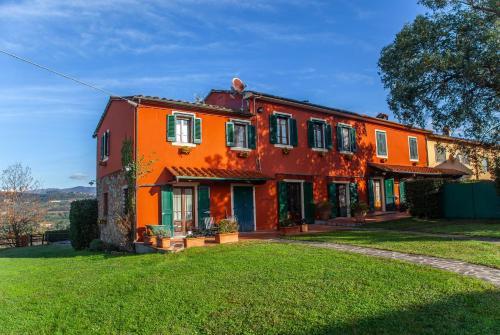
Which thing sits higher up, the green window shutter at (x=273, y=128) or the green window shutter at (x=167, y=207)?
the green window shutter at (x=273, y=128)

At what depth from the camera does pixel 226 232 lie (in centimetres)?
1347

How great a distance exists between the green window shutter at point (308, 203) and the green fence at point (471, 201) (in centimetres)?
651

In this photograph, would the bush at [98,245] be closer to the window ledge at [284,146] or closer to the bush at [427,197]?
the window ledge at [284,146]

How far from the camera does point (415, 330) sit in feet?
17.3

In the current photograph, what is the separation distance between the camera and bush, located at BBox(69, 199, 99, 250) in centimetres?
1938

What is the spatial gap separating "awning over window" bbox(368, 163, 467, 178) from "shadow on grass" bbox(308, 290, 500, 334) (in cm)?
1716

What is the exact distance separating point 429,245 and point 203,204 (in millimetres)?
8617

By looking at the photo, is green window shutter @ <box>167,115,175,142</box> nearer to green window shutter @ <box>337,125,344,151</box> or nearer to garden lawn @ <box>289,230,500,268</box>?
garden lawn @ <box>289,230,500,268</box>

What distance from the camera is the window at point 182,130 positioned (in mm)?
15906

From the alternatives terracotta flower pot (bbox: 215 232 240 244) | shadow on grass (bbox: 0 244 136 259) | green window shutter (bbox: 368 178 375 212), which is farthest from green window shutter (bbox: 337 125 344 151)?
shadow on grass (bbox: 0 244 136 259)

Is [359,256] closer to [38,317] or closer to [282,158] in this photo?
[38,317]

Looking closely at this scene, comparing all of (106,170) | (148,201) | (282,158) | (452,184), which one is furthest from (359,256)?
(106,170)

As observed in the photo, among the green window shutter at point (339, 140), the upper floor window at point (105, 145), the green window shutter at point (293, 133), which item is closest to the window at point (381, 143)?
the green window shutter at point (339, 140)

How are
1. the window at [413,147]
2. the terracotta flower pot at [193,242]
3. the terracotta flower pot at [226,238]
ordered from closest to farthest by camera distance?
the terracotta flower pot at [193,242], the terracotta flower pot at [226,238], the window at [413,147]
